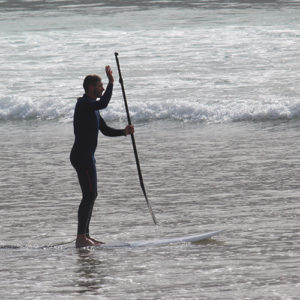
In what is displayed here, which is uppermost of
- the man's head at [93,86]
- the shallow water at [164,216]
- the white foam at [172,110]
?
the man's head at [93,86]

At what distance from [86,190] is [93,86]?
35.2 inches

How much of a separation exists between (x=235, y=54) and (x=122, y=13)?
987cm

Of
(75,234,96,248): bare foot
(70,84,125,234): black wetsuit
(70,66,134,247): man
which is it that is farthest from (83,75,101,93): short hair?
(75,234,96,248): bare foot

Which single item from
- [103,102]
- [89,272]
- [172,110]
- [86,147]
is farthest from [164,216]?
[172,110]

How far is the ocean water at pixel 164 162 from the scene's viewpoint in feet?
22.1

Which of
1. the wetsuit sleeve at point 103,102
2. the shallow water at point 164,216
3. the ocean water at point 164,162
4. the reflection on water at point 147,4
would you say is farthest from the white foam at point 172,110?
the reflection on water at point 147,4

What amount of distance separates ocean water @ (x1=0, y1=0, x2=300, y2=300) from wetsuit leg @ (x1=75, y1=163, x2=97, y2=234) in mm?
246

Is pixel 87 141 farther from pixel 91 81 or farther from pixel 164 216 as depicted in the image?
pixel 164 216

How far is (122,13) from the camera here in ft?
108

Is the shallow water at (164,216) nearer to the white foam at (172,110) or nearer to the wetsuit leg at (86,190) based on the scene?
the wetsuit leg at (86,190)

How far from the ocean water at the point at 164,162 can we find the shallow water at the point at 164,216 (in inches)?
0.7

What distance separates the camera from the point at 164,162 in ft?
39.4

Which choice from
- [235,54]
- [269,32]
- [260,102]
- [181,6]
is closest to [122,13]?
[181,6]

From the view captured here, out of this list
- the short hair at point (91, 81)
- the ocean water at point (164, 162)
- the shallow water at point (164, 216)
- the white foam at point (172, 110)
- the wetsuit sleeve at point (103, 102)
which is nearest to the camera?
the shallow water at point (164, 216)
